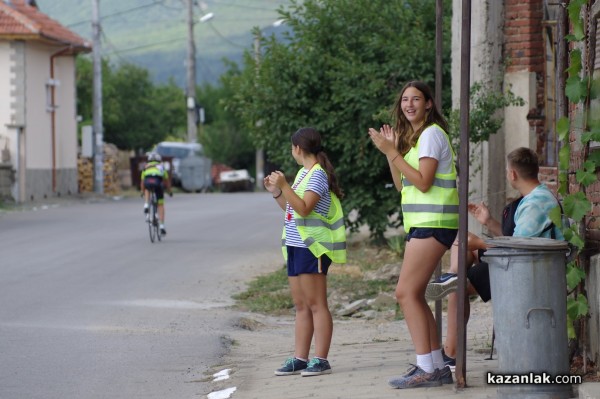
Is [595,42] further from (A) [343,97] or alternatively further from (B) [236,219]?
(B) [236,219]

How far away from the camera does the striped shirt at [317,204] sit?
8.89 meters

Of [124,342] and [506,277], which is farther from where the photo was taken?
[124,342]

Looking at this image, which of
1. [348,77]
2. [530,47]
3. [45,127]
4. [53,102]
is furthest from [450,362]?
[53,102]

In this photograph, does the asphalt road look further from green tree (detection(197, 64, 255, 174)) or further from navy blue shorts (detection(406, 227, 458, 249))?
green tree (detection(197, 64, 255, 174))

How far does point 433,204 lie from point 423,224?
0.45 ft

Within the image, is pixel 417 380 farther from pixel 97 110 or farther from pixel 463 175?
pixel 97 110

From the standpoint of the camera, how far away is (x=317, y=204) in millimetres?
8906

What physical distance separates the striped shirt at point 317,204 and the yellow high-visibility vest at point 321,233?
0.11 ft

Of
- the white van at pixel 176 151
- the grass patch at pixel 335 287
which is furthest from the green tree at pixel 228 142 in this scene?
the grass patch at pixel 335 287

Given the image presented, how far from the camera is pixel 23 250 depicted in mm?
21250

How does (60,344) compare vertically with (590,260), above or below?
below

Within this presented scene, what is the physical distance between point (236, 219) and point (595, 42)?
2324 cm

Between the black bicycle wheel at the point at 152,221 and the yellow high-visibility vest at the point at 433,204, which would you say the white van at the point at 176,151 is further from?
the yellow high-visibility vest at the point at 433,204

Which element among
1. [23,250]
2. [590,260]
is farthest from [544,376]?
[23,250]
